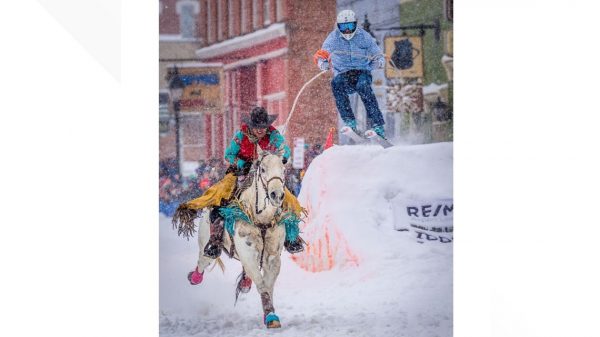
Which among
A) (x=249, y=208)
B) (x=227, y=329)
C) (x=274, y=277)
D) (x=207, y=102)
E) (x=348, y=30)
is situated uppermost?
(x=348, y=30)

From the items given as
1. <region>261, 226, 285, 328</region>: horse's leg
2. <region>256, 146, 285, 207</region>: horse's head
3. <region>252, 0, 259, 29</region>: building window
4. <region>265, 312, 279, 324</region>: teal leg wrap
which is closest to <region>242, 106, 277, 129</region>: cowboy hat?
<region>256, 146, 285, 207</region>: horse's head

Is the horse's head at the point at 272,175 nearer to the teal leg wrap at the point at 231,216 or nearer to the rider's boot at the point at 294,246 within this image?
the teal leg wrap at the point at 231,216

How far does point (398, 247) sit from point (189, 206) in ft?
5.38

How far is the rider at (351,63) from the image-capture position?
618cm

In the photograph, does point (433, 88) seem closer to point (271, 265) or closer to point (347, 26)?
point (347, 26)

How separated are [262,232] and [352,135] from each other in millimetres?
1024

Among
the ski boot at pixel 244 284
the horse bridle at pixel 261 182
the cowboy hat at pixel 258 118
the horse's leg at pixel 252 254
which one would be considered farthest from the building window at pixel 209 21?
the ski boot at pixel 244 284

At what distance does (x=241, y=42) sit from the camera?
245 inches

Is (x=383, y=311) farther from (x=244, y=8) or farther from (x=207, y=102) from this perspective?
(x=244, y=8)

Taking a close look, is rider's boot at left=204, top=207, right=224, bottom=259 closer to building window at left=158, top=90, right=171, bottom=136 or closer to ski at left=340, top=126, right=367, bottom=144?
building window at left=158, top=90, right=171, bottom=136

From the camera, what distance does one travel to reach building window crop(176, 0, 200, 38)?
609 cm

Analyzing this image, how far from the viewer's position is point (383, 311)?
20.2ft

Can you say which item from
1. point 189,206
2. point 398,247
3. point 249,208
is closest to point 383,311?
point 398,247

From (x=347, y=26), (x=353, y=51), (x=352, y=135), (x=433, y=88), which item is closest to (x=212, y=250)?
(x=352, y=135)
